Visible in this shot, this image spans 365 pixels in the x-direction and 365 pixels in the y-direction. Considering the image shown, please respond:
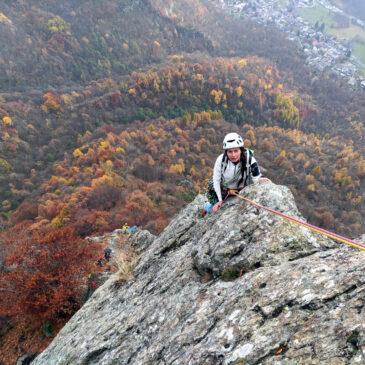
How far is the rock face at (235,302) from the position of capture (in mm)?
4949

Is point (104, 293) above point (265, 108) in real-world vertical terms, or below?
above

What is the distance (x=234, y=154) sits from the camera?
28.8ft

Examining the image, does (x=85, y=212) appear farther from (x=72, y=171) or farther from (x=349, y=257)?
(x=349, y=257)

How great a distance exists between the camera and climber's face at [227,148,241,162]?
8.70m

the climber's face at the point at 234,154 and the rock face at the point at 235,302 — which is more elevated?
the climber's face at the point at 234,154

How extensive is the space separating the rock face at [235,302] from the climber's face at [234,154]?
1.15m

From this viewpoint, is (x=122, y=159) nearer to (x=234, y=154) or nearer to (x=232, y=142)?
(x=234, y=154)

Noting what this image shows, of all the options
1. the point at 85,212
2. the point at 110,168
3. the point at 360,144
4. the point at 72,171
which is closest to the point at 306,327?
the point at 85,212

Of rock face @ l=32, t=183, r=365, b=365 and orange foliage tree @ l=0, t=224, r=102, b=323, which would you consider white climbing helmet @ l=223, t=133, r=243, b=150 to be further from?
orange foliage tree @ l=0, t=224, r=102, b=323

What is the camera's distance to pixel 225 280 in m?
7.38

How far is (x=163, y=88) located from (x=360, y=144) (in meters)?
110

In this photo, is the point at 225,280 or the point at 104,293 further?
the point at 104,293

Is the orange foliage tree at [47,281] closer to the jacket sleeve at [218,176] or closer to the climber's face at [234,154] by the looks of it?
the jacket sleeve at [218,176]

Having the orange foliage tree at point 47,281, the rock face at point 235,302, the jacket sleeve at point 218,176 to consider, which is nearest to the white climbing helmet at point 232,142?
the jacket sleeve at point 218,176
